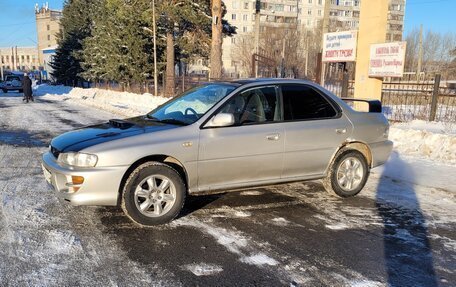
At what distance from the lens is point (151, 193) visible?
4.73 m

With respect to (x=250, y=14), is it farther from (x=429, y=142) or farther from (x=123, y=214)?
(x=123, y=214)

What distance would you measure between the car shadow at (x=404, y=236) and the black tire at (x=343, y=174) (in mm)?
375

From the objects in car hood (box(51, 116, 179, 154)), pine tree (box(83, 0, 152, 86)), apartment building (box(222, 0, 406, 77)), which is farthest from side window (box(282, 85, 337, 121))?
apartment building (box(222, 0, 406, 77))

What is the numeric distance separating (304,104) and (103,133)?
2.73 meters

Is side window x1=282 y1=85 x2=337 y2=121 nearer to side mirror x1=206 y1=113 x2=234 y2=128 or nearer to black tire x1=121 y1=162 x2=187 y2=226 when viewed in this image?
side mirror x1=206 y1=113 x2=234 y2=128

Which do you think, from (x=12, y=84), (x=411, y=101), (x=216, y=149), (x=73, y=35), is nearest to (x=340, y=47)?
(x=411, y=101)

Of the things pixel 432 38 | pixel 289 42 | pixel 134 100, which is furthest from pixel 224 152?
pixel 432 38

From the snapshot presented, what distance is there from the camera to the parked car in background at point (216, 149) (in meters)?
4.54

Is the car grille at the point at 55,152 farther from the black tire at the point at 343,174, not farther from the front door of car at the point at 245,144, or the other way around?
the black tire at the point at 343,174

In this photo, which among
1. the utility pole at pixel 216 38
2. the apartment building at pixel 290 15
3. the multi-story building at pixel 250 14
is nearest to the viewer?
the utility pole at pixel 216 38

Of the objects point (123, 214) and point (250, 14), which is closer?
point (123, 214)

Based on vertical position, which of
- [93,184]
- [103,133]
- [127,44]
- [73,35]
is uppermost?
[73,35]

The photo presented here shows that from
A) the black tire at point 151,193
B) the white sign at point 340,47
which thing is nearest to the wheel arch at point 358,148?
the black tire at point 151,193

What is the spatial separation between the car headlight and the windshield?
3.89ft
